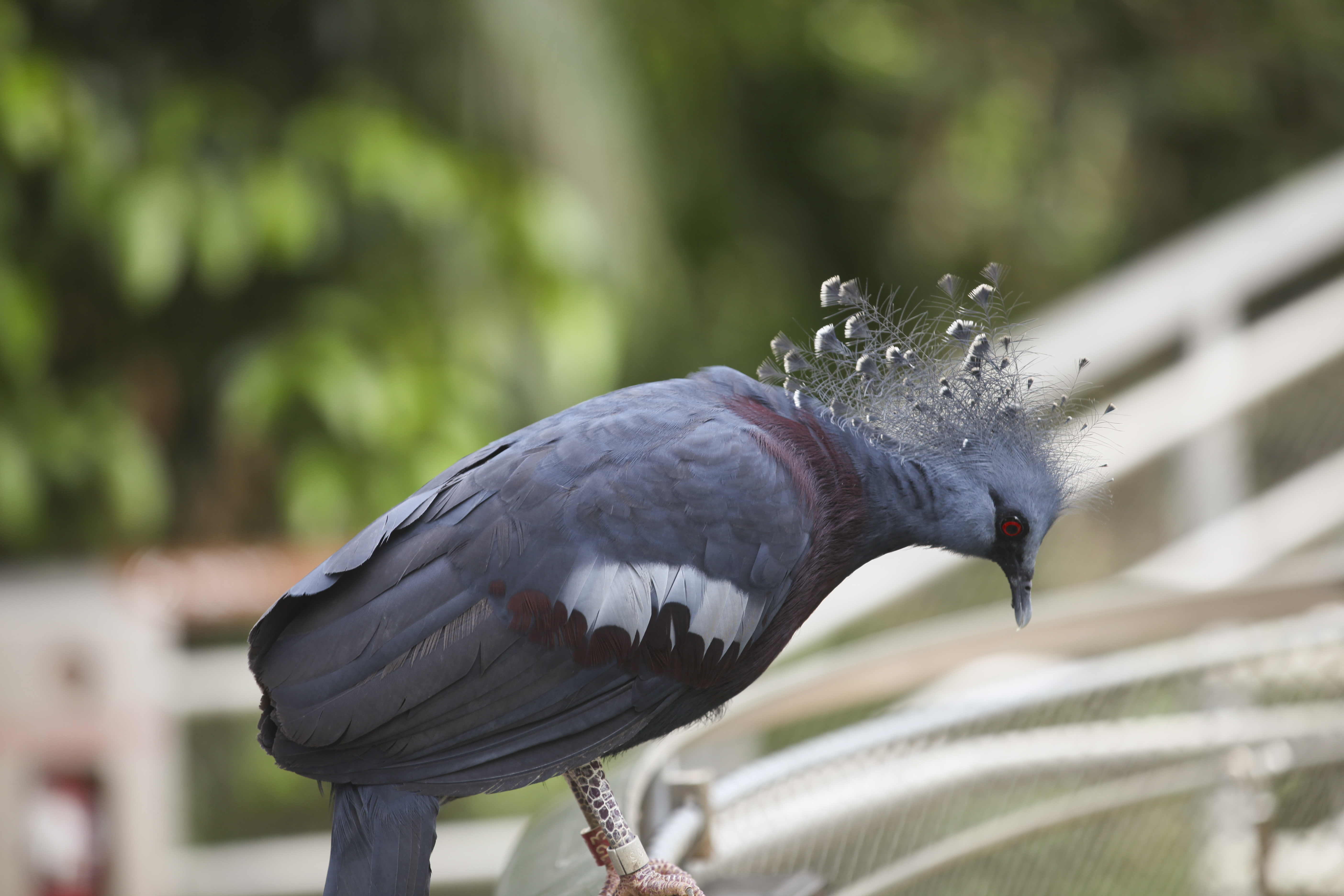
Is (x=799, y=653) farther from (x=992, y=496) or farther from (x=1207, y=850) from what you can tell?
(x=992, y=496)

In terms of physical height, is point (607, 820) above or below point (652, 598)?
below

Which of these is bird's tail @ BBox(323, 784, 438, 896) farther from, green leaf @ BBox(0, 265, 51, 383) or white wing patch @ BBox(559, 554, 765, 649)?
green leaf @ BBox(0, 265, 51, 383)

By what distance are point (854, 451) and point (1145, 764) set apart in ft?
2.54

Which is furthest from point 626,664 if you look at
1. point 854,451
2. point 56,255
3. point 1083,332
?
point 56,255

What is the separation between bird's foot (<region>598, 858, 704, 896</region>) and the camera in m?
1.17

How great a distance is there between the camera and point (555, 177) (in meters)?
3.45

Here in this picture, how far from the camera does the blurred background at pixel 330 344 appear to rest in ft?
8.73

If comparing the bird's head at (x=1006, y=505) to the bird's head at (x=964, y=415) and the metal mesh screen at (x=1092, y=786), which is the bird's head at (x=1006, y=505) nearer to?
the bird's head at (x=964, y=415)

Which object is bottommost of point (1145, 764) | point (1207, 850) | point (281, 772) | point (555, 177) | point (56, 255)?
point (1207, 850)

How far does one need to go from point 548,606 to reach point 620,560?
0.09 meters

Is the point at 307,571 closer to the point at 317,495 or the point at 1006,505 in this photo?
the point at 317,495

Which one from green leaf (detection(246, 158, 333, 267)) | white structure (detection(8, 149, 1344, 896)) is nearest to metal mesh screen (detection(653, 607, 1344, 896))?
white structure (detection(8, 149, 1344, 896))

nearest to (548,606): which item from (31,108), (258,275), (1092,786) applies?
(1092,786)

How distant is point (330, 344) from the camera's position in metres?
3.04
